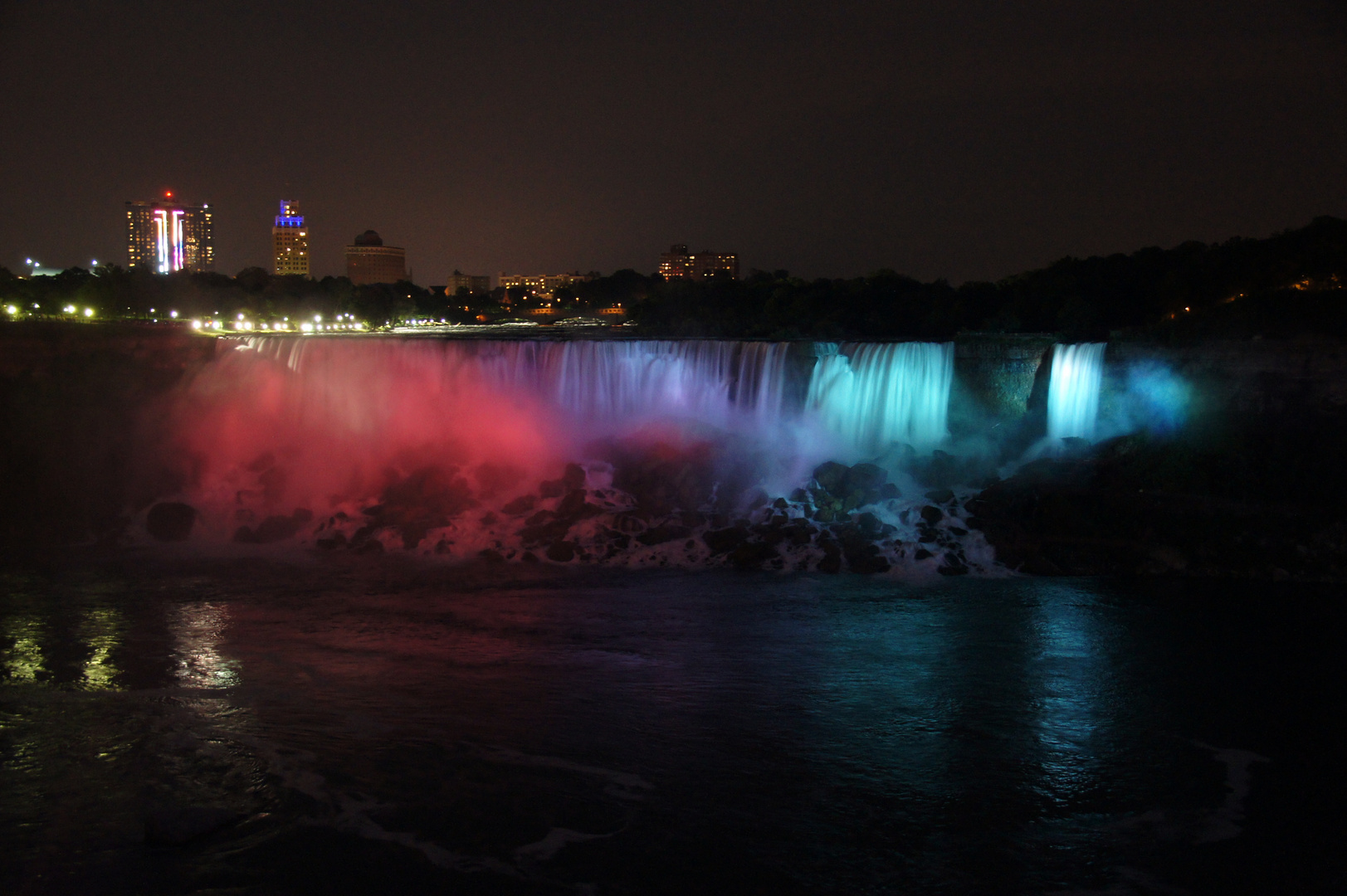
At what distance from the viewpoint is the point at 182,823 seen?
32.4 ft

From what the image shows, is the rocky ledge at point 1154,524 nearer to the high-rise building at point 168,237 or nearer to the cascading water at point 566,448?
the cascading water at point 566,448

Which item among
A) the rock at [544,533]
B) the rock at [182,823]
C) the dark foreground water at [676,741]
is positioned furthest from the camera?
the rock at [544,533]

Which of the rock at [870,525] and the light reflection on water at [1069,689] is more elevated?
the rock at [870,525]

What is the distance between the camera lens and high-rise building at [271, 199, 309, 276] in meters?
179

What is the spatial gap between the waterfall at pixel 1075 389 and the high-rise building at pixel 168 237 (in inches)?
3520

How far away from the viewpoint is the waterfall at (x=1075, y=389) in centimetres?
2448

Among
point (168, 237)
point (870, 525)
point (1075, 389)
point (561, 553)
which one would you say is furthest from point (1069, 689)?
point (168, 237)

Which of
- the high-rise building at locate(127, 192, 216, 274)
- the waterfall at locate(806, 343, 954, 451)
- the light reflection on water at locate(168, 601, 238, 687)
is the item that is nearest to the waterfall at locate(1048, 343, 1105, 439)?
the waterfall at locate(806, 343, 954, 451)

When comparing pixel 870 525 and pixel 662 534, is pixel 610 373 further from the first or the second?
pixel 870 525

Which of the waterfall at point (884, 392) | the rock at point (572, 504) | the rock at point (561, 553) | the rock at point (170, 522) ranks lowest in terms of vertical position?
the rock at point (170, 522)

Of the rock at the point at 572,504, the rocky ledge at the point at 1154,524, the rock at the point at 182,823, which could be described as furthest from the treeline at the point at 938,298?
the rock at the point at 182,823

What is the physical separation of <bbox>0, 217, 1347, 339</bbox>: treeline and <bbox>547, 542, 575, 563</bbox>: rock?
47.1 feet

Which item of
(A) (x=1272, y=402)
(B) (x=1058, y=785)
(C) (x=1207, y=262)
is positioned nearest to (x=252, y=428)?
(B) (x=1058, y=785)

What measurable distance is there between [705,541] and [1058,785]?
1141 cm
